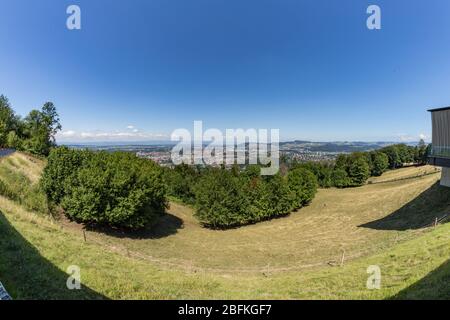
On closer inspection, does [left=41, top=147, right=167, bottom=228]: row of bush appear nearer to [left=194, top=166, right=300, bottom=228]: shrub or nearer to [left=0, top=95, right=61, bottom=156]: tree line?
[left=194, top=166, right=300, bottom=228]: shrub

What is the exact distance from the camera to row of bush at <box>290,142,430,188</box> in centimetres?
9025

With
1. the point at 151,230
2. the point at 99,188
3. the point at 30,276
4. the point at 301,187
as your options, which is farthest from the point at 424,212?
the point at 99,188

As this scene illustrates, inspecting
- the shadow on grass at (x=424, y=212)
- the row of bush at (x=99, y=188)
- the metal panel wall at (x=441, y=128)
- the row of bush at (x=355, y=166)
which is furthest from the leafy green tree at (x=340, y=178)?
the metal panel wall at (x=441, y=128)

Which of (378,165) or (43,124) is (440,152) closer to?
(43,124)

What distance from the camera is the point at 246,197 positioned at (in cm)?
5200

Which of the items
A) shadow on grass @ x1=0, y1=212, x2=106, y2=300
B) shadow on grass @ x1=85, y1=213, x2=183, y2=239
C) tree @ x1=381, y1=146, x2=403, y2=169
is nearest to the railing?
shadow on grass @ x1=0, y1=212, x2=106, y2=300

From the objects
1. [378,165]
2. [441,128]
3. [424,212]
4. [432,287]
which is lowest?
[424,212]

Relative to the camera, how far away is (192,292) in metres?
11.7

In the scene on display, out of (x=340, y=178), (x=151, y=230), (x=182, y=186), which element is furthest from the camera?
(x=340, y=178)

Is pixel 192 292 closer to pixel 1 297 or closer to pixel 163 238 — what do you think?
pixel 1 297

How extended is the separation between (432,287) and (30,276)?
13368mm

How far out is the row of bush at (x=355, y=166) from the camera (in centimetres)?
9025

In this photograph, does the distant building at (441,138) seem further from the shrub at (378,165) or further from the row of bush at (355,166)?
the shrub at (378,165)
